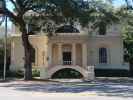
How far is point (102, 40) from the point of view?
2260 inches

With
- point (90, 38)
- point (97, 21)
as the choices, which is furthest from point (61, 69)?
point (97, 21)

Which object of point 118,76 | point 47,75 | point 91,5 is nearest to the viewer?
point 91,5

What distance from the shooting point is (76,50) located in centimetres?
5709

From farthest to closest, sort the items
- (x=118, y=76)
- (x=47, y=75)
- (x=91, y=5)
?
(x=118, y=76)
(x=47, y=75)
(x=91, y=5)

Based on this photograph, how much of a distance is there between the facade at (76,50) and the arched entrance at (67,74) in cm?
195

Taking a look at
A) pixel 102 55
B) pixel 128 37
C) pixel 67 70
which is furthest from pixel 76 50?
pixel 128 37

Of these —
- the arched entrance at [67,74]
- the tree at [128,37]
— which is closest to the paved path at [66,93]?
the tree at [128,37]

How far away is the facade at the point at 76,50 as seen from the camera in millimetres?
55406

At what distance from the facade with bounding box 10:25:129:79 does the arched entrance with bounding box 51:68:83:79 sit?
1.95 m

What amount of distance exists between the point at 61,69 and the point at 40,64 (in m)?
5.06

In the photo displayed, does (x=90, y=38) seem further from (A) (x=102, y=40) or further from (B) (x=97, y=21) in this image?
(B) (x=97, y=21)

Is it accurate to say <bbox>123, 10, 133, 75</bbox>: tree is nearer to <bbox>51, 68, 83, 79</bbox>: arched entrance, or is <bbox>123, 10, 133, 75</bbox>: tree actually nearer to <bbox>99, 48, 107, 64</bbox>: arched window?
<bbox>99, 48, 107, 64</bbox>: arched window

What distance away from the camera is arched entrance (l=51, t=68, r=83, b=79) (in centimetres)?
5250

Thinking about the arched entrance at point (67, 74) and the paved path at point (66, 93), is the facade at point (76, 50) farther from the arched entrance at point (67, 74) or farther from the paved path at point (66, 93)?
the paved path at point (66, 93)
